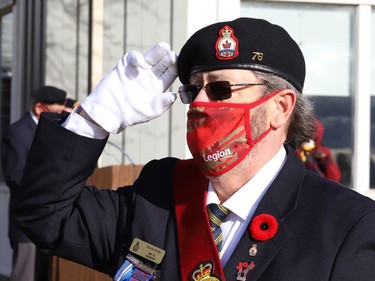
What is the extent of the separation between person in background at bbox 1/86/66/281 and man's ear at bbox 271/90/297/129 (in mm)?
4303

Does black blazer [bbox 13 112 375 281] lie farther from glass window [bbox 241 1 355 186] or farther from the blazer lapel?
glass window [bbox 241 1 355 186]

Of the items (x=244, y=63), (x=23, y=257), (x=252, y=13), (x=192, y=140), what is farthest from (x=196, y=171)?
(x=23, y=257)

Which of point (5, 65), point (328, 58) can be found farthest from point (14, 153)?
point (5, 65)

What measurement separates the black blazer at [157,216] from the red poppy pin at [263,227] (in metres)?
0.01

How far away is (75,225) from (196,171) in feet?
1.22

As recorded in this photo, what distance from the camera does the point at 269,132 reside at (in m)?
2.60

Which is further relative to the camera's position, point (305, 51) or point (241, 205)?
point (305, 51)

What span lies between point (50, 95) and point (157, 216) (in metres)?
4.37

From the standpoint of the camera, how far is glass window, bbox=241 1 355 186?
20.5 ft

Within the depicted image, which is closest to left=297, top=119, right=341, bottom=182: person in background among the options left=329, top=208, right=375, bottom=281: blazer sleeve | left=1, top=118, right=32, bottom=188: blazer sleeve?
left=1, top=118, right=32, bottom=188: blazer sleeve

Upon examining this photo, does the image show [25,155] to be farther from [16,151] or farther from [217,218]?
[217,218]

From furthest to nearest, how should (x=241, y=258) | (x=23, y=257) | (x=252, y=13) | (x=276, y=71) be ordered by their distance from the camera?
(x=23, y=257)
(x=252, y=13)
(x=276, y=71)
(x=241, y=258)

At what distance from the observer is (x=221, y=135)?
102 inches

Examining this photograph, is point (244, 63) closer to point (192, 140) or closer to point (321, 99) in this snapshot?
point (192, 140)
